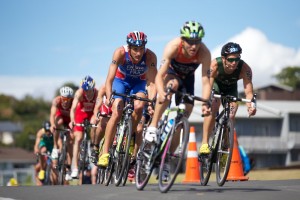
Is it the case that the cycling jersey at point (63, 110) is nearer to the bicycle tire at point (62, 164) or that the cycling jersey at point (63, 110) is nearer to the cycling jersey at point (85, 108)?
the bicycle tire at point (62, 164)

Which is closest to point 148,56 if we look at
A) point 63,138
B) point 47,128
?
point 63,138

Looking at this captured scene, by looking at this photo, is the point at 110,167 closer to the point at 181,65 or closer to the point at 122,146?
the point at 122,146

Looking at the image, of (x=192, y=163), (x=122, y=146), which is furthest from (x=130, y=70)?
(x=192, y=163)

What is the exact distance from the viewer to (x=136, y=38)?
46.3ft

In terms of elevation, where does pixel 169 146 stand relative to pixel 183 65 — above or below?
below

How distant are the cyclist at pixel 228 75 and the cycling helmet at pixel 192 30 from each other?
2041 millimetres

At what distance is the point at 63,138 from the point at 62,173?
37.6 inches

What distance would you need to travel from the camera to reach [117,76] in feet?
50.6

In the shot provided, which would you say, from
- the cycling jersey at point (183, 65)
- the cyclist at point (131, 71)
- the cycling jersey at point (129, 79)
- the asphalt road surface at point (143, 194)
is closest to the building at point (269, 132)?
the cycling jersey at point (129, 79)

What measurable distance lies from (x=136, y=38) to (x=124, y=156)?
210cm

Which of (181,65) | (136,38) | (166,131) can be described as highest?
(136,38)

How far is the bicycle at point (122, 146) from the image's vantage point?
543 inches

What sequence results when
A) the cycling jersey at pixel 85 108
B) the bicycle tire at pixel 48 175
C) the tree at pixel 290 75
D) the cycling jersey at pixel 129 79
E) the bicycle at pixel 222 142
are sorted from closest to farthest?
the bicycle at pixel 222 142
the cycling jersey at pixel 129 79
the cycling jersey at pixel 85 108
the bicycle tire at pixel 48 175
the tree at pixel 290 75

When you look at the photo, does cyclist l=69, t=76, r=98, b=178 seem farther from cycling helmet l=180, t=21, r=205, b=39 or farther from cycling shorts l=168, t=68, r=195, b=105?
cycling helmet l=180, t=21, r=205, b=39
